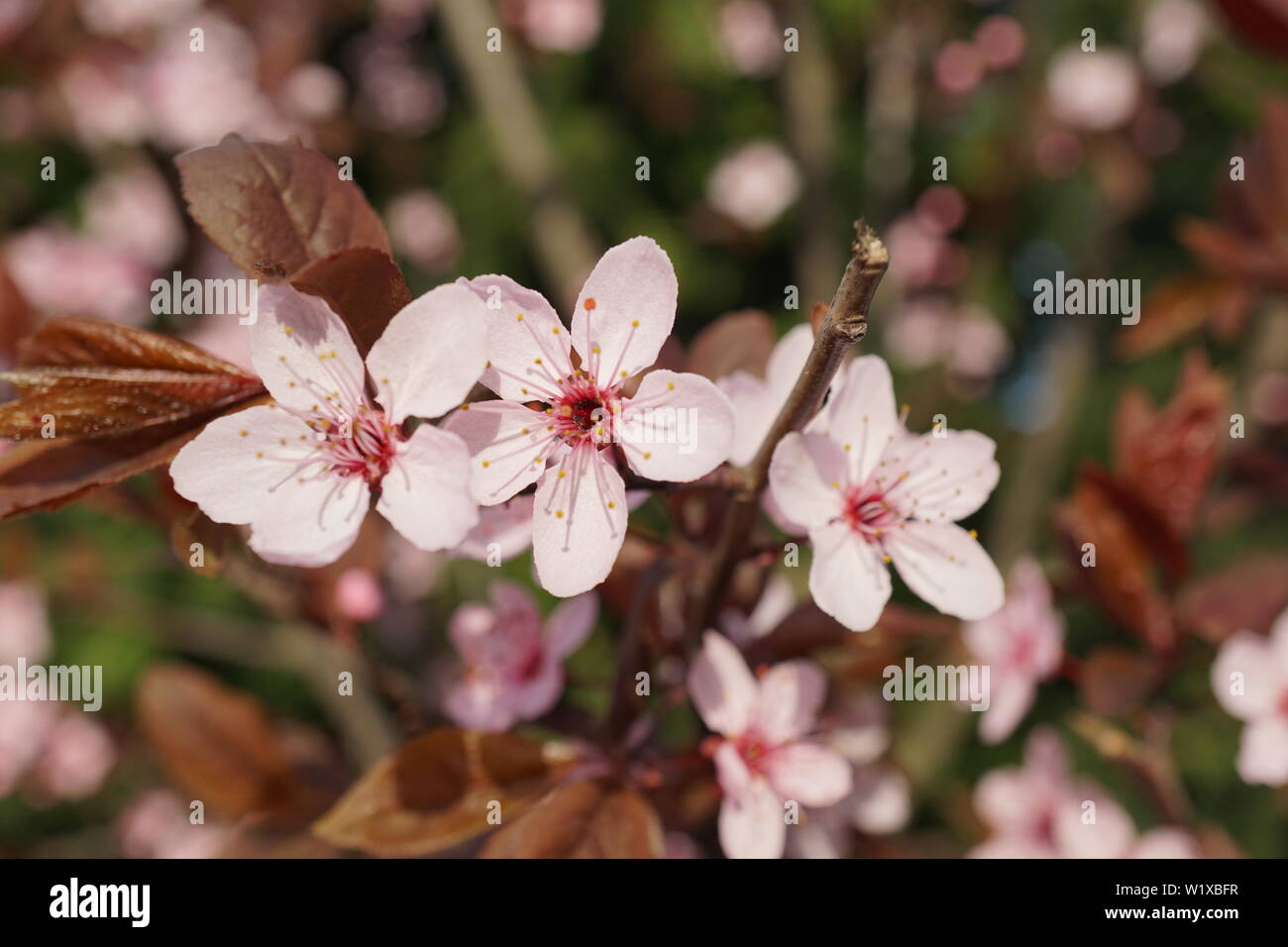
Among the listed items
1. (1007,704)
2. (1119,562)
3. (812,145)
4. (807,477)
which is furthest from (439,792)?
(812,145)

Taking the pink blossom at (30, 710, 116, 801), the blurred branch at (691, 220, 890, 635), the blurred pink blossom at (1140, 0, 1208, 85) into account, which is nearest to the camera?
the blurred branch at (691, 220, 890, 635)

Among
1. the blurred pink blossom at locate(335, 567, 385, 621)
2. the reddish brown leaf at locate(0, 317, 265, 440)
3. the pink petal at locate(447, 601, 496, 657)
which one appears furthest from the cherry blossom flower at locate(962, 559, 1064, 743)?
the reddish brown leaf at locate(0, 317, 265, 440)

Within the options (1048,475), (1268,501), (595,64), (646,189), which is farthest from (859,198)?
(1268,501)

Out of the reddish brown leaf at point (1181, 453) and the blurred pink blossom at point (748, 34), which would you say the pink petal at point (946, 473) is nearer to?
the reddish brown leaf at point (1181, 453)

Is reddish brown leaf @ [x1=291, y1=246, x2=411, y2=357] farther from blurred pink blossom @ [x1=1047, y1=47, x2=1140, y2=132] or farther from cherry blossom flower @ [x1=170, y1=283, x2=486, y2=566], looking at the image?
blurred pink blossom @ [x1=1047, y1=47, x2=1140, y2=132]

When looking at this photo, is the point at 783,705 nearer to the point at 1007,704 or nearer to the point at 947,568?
the point at 947,568

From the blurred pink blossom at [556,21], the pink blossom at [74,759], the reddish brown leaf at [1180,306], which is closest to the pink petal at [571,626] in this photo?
the reddish brown leaf at [1180,306]
